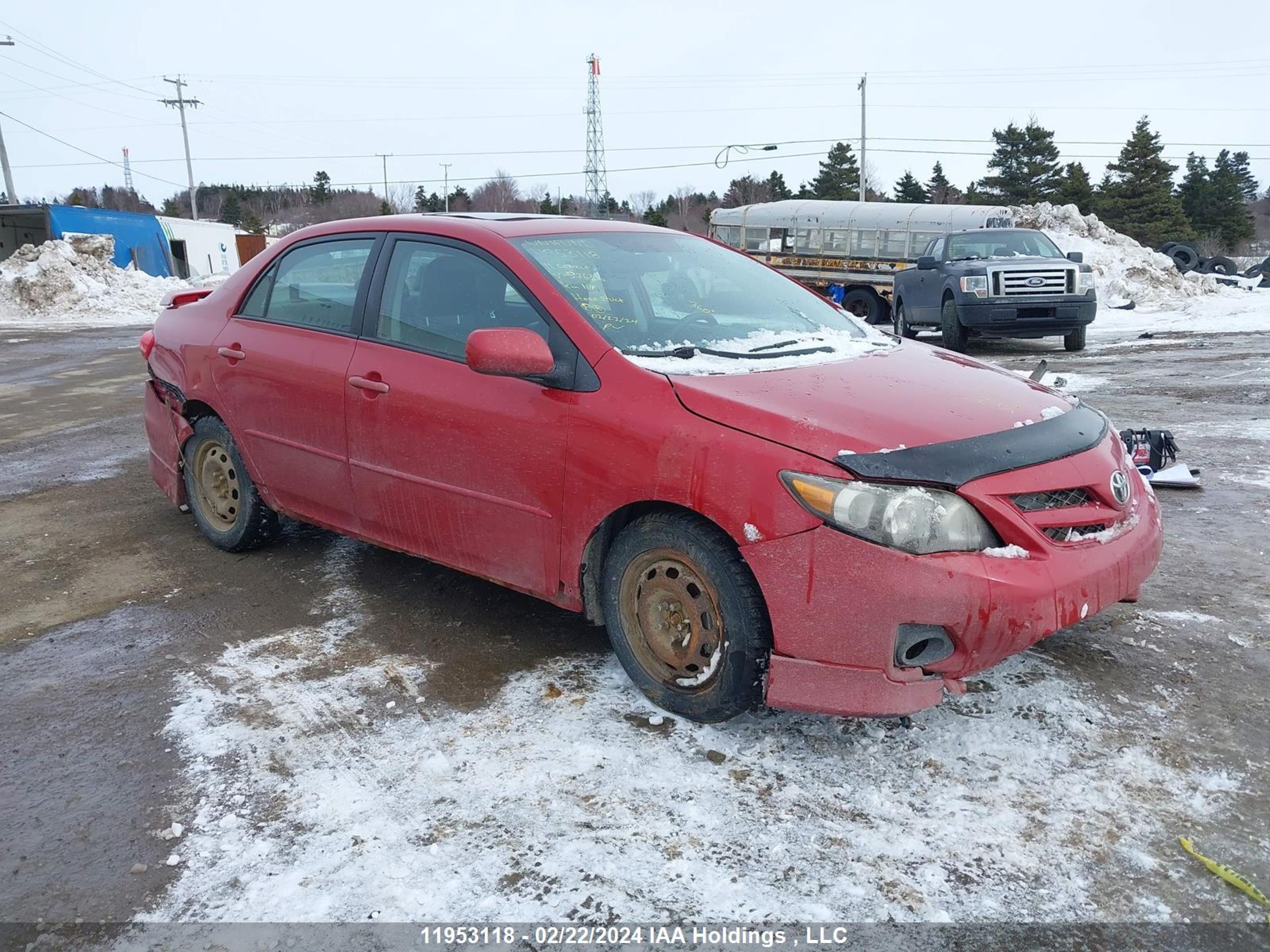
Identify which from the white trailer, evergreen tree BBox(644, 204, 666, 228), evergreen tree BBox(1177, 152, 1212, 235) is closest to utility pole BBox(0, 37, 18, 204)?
the white trailer

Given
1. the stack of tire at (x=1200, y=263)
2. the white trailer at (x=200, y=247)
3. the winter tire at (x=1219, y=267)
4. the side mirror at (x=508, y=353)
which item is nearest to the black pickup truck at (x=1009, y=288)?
the side mirror at (x=508, y=353)

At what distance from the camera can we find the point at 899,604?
258 cm

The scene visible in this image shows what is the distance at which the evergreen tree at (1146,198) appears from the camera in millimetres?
47969

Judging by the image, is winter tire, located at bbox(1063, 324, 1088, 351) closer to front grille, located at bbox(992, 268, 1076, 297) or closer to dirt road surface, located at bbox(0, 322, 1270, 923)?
front grille, located at bbox(992, 268, 1076, 297)

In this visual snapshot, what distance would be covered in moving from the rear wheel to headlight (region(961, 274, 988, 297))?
35.1 feet

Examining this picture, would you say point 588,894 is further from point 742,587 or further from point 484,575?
point 484,575

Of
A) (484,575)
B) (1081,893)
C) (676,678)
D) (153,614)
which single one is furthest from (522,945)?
(153,614)

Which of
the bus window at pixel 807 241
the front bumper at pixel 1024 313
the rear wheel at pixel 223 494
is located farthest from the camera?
the bus window at pixel 807 241

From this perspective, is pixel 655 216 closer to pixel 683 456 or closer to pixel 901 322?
pixel 901 322

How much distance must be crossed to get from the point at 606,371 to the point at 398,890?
1653mm

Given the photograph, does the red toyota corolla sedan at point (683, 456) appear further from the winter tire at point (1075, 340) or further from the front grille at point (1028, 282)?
the winter tire at point (1075, 340)

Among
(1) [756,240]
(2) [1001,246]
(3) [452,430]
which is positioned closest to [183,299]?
(3) [452,430]

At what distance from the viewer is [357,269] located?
4.09 metres

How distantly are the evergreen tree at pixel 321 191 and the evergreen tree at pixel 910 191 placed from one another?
1798 inches
